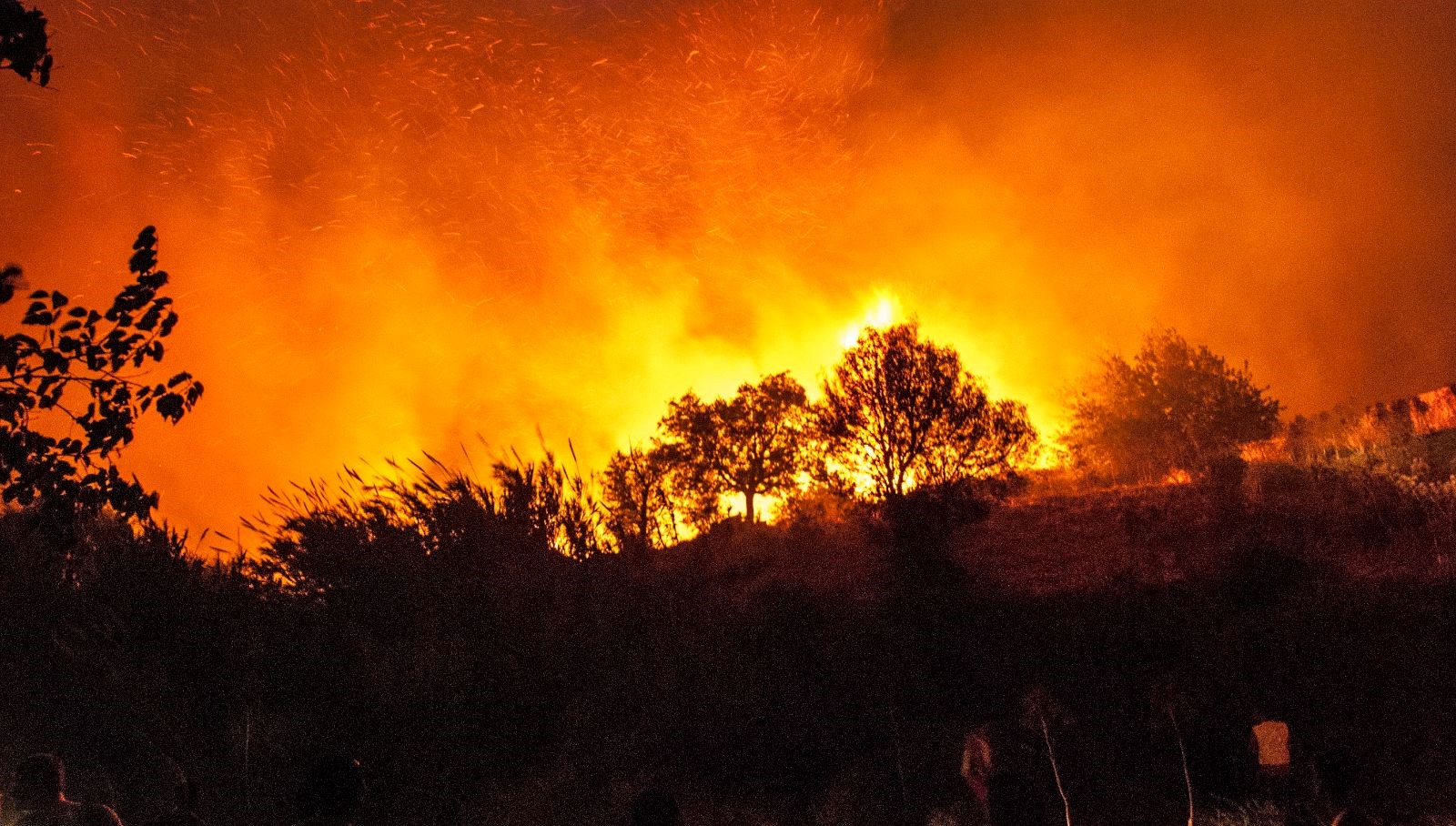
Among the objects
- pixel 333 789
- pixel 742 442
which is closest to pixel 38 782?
pixel 333 789

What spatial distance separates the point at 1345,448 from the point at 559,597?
22.1 m

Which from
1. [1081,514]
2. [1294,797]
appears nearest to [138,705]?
[1294,797]

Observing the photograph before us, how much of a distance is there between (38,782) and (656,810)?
4.55 meters

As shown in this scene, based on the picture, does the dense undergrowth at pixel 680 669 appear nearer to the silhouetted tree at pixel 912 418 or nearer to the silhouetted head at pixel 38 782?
the silhouetted head at pixel 38 782

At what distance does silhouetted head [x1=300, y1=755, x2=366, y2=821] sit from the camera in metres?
4.30

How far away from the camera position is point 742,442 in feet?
119

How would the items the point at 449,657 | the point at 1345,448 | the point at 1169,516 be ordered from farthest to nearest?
the point at 1345,448, the point at 1169,516, the point at 449,657

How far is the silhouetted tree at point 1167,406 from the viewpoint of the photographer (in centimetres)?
4278

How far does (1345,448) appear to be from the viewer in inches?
955

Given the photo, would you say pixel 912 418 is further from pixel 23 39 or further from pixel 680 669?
pixel 23 39

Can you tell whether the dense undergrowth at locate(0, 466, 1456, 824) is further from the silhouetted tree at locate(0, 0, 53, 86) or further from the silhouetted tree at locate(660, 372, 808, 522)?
the silhouetted tree at locate(660, 372, 808, 522)

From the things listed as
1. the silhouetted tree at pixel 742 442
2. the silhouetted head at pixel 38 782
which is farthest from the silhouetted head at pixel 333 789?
the silhouetted tree at pixel 742 442

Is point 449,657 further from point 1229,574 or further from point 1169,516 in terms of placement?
point 1169,516

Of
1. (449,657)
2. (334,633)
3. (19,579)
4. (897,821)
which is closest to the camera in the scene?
(897,821)
